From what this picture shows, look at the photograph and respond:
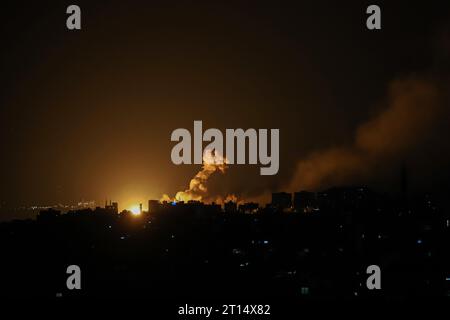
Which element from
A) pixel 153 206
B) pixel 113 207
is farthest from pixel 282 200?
pixel 113 207

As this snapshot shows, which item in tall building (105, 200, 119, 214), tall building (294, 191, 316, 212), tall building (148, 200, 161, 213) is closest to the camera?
tall building (294, 191, 316, 212)

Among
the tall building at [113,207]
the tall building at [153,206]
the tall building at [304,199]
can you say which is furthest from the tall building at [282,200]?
the tall building at [113,207]

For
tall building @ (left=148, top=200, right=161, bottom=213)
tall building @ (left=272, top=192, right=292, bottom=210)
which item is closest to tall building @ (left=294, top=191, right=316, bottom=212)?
tall building @ (left=272, top=192, right=292, bottom=210)

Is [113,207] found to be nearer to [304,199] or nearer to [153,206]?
[153,206]

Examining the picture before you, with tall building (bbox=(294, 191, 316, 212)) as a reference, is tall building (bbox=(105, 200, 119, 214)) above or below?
below

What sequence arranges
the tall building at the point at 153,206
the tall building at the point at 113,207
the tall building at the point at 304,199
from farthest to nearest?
the tall building at the point at 153,206, the tall building at the point at 113,207, the tall building at the point at 304,199

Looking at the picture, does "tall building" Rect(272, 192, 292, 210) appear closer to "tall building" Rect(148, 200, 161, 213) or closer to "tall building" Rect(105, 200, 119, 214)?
"tall building" Rect(148, 200, 161, 213)

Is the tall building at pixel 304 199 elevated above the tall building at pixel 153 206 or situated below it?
above

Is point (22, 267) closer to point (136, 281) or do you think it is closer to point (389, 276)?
point (136, 281)

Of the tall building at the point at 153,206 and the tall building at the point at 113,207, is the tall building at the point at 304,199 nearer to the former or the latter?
the tall building at the point at 153,206

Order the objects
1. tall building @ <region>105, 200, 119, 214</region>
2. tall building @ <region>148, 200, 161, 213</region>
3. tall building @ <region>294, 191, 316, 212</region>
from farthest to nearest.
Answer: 1. tall building @ <region>148, 200, 161, 213</region>
2. tall building @ <region>105, 200, 119, 214</region>
3. tall building @ <region>294, 191, 316, 212</region>

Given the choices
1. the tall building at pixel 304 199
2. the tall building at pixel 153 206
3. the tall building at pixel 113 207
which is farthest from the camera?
the tall building at pixel 153 206
